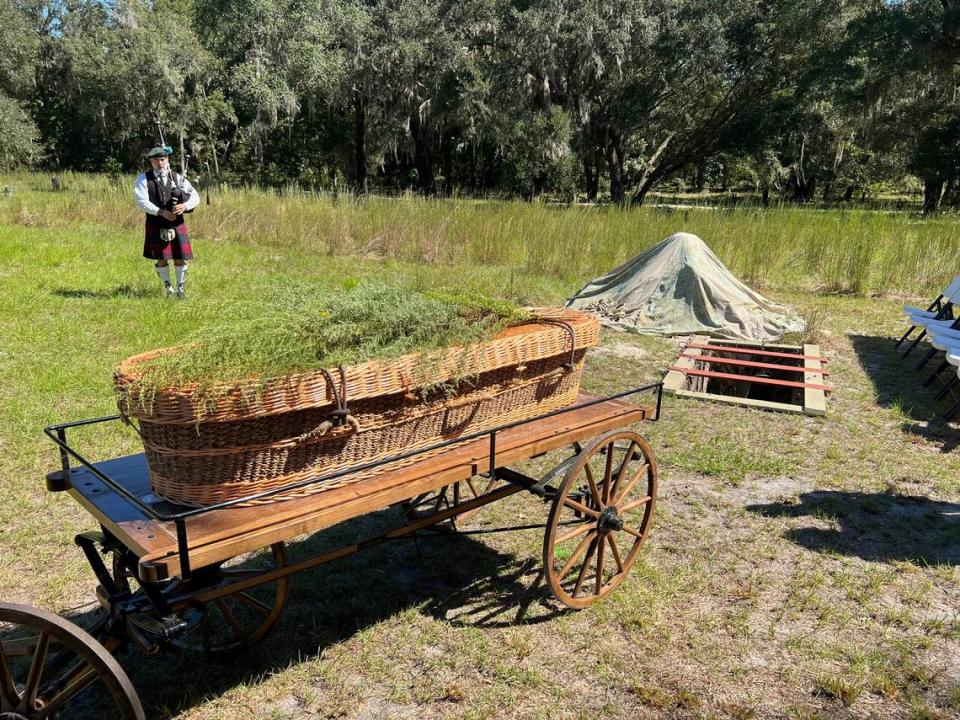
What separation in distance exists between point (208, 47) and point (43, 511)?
128 feet

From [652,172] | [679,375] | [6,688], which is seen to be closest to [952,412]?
[679,375]

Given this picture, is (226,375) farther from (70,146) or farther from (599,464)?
(70,146)

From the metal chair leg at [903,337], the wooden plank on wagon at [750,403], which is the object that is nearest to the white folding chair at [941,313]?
the metal chair leg at [903,337]

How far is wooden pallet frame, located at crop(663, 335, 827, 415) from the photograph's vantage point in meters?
6.38

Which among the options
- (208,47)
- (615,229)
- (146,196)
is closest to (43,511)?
(146,196)

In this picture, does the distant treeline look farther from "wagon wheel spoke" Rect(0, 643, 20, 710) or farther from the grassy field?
"wagon wheel spoke" Rect(0, 643, 20, 710)

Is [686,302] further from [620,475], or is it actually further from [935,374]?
[620,475]

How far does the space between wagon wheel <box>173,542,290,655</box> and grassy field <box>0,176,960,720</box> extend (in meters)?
0.08

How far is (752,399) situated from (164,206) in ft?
22.1

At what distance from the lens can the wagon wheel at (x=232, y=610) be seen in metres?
2.61

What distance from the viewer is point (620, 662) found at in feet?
9.88

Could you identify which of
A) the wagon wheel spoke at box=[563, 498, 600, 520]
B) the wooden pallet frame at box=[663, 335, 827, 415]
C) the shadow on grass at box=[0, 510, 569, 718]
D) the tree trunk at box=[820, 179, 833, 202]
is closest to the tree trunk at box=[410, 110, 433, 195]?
the tree trunk at box=[820, 179, 833, 202]

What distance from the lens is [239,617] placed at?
10.7ft

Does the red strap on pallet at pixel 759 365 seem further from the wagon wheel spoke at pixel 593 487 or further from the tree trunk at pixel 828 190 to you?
the tree trunk at pixel 828 190
